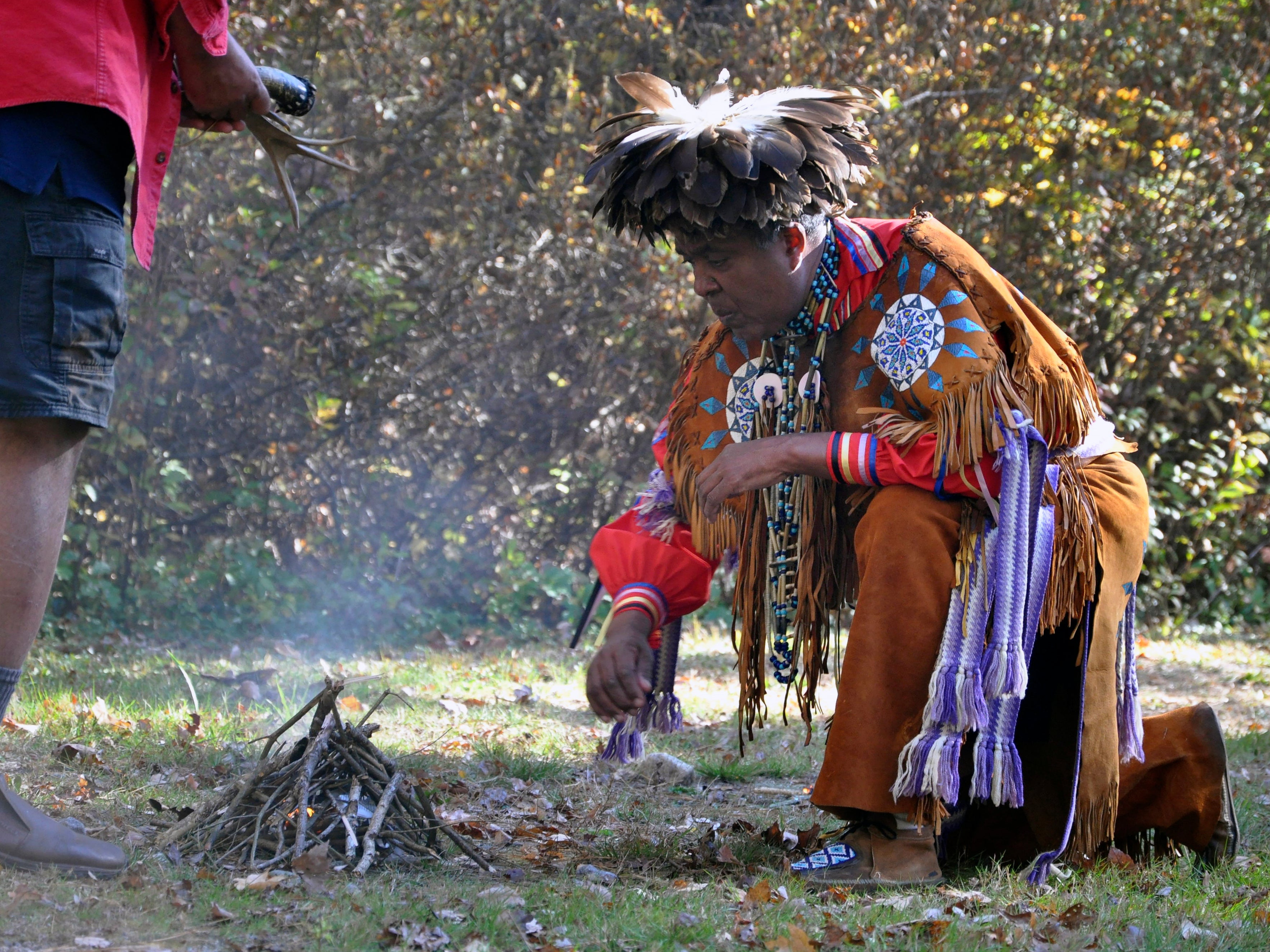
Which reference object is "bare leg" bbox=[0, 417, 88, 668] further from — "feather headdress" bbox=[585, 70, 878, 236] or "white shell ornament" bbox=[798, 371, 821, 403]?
"white shell ornament" bbox=[798, 371, 821, 403]

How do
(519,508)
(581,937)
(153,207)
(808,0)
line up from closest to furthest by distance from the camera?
(581,937)
(153,207)
(808,0)
(519,508)

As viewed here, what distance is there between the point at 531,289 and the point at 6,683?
5.02m

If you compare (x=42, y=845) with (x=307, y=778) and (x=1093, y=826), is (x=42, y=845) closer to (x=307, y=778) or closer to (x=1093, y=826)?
(x=307, y=778)

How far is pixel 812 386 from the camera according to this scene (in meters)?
3.03

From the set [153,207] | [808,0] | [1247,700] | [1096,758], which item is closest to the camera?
[153,207]

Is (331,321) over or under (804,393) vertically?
over

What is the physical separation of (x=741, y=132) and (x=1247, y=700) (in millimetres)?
3962

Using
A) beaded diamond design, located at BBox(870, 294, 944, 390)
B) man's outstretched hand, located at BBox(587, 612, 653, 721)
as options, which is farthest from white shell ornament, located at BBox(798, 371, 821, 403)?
man's outstretched hand, located at BBox(587, 612, 653, 721)

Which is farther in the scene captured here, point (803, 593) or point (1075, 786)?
point (803, 593)

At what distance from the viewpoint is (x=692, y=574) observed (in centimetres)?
315

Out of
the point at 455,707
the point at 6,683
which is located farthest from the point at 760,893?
the point at 455,707

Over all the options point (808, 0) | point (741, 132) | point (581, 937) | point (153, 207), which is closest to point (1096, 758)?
point (581, 937)

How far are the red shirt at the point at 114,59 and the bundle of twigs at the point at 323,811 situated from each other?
1.09 meters

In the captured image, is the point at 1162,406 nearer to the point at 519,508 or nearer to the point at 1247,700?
the point at 1247,700
